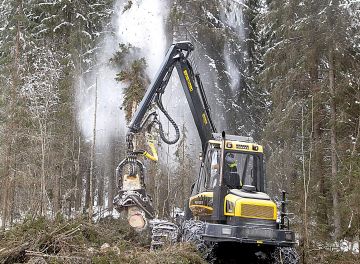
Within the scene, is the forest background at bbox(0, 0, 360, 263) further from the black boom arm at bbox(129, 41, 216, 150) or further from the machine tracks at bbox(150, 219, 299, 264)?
the black boom arm at bbox(129, 41, 216, 150)

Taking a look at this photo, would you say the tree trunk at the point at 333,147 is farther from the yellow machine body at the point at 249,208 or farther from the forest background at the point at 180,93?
the yellow machine body at the point at 249,208

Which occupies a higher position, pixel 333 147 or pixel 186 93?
pixel 186 93

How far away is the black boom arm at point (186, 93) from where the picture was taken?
12.9 metres

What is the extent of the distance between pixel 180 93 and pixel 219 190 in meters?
16.9

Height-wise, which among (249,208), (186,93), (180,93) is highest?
(180,93)

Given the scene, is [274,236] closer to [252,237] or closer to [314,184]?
[252,237]

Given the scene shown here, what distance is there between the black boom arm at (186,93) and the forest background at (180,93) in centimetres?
361

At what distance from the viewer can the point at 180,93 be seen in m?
26.5

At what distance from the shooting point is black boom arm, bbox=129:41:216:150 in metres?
12.9

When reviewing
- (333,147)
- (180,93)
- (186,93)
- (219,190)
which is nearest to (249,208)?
(219,190)

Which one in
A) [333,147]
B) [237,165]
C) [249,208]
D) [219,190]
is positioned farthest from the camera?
[333,147]

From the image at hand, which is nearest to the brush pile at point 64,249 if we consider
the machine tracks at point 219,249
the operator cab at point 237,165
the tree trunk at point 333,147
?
the machine tracks at point 219,249

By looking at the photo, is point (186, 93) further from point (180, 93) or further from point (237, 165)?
point (180, 93)

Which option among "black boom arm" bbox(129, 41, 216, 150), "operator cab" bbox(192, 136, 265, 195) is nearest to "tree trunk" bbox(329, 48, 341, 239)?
"black boom arm" bbox(129, 41, 216, 150)
